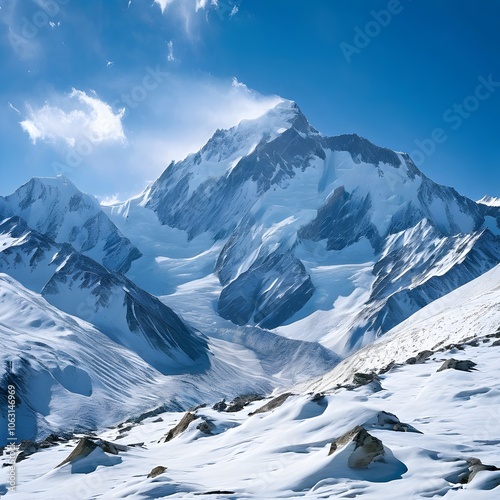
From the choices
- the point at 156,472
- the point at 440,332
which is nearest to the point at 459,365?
the point at 156,472

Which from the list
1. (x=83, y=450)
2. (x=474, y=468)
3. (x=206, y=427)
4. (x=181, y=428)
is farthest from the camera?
(x=181, y=428)

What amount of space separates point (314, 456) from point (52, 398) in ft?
328

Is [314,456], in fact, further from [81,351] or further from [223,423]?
[81,351]

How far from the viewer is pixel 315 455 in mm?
21578

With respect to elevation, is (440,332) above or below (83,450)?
above

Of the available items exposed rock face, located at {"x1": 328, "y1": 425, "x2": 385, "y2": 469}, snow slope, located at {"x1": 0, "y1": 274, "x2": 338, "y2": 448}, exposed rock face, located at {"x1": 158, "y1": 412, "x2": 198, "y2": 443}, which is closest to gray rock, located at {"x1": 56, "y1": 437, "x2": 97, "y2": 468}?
exposed rock face, located at {"x1": 158, "y1": 412, "x2": 198, "y2": 443}

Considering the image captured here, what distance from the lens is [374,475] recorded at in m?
19.4

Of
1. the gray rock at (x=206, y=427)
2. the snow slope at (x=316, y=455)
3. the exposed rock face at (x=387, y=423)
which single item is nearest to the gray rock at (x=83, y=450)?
the snow slope at (x=316, y=455)

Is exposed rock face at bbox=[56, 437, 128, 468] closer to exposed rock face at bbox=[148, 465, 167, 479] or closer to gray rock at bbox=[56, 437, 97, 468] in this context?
gray rock at bbox=[56, 437, 97, 468]

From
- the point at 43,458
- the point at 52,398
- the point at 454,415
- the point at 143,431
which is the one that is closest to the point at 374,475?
the point at 454,415

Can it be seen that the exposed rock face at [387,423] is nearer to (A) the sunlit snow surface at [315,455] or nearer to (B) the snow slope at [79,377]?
(A) the sunlit snow surface at [315,455]

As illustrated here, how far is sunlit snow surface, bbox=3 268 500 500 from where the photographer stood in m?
19.1

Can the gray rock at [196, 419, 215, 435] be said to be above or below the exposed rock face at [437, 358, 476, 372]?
below

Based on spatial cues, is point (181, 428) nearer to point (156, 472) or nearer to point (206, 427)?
point (206, 427)
